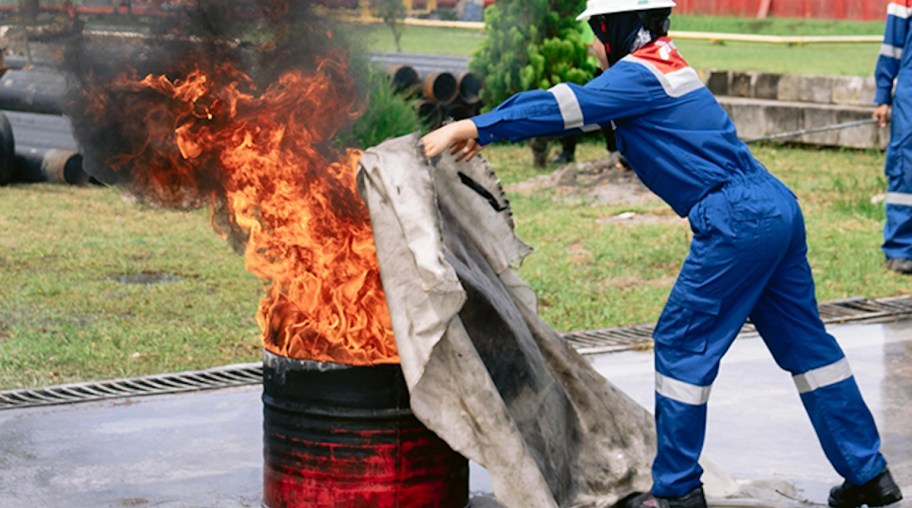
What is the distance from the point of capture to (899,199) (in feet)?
32.1

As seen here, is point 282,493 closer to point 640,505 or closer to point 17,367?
point 640,505

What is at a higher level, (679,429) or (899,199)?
(679,429)

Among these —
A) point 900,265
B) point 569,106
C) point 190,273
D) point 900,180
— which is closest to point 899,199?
point 900,180

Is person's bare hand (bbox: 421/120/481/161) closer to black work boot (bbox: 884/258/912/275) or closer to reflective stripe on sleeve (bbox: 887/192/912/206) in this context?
black work boot (bbox: 884/258/912/275)

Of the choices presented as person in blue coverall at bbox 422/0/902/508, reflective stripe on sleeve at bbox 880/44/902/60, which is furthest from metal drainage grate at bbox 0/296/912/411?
person in blue coverall at bbox 422/0/902/508

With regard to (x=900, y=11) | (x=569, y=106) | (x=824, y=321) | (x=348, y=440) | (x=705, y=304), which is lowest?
(x=824, y=321)

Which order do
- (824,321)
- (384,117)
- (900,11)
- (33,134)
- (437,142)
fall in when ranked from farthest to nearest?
(33,134) < (384,117) < (900,11) < (824,321) < (437,142)

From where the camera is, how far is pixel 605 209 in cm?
1222

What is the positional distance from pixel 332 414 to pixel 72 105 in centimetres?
160

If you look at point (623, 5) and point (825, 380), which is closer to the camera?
point (623, 5)

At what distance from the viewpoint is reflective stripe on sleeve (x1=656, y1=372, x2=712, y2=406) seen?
4828 mm

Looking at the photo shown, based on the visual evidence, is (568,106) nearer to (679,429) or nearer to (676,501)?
(679,429)

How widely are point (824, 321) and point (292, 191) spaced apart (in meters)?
4.16

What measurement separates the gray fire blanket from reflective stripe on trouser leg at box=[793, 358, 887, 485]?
0.60 m
